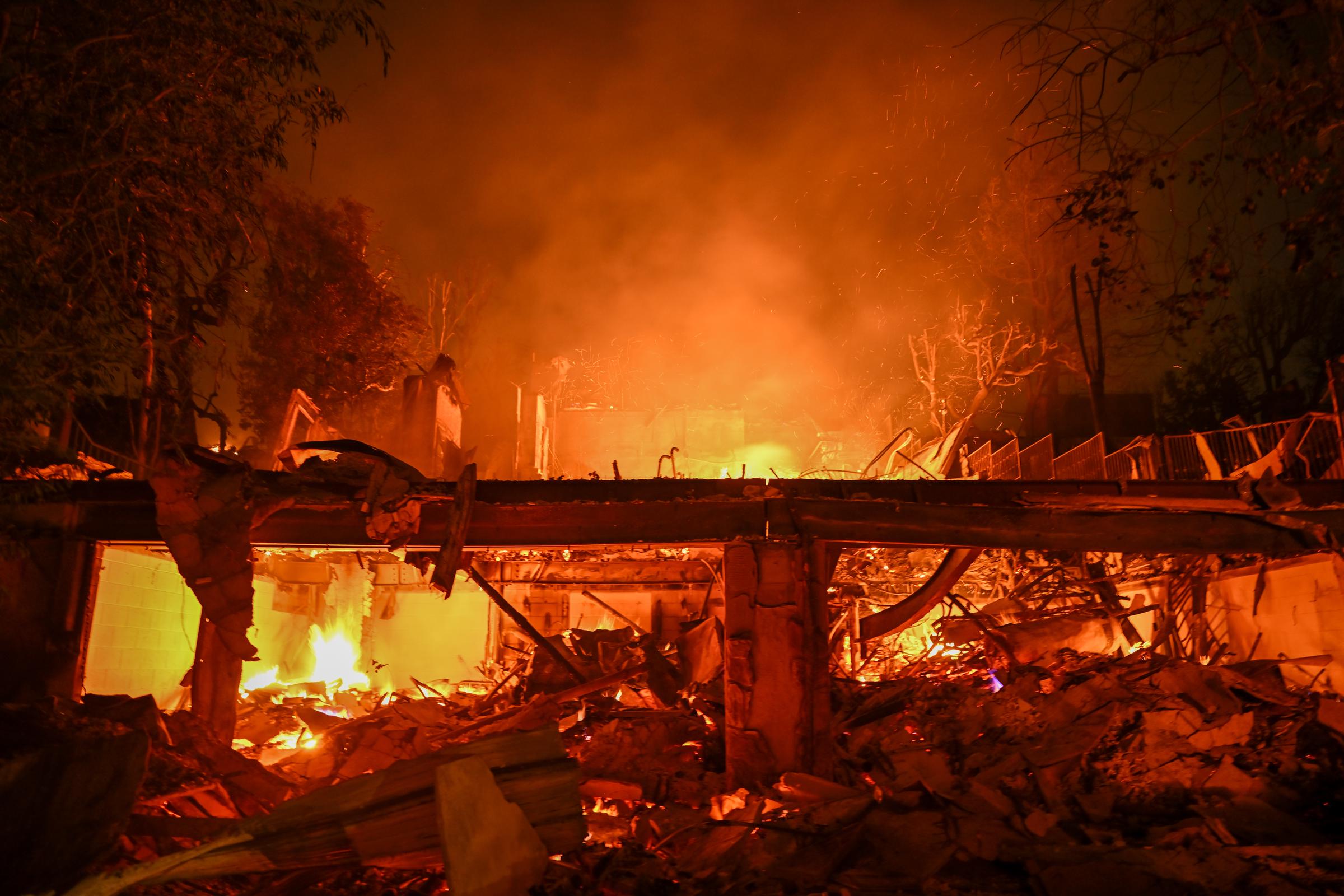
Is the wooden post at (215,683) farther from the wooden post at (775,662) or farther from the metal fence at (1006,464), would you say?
the metal fence at (1006,464)

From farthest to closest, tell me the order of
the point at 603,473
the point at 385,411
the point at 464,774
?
the point at 603,473 → the point at 385,411 → the point at 464,774

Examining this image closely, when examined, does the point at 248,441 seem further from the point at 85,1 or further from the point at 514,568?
the point at 85,1

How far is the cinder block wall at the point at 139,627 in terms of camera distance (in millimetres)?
9469

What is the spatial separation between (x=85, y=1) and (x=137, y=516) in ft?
15.2

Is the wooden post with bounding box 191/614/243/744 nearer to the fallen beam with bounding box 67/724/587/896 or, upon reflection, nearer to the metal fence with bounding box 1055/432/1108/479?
the fallen beam with bounding box 67/724/587/896

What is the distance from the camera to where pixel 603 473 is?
30281 mm

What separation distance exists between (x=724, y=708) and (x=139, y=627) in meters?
7.67

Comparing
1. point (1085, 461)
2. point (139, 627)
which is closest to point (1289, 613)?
point (1085, 461)

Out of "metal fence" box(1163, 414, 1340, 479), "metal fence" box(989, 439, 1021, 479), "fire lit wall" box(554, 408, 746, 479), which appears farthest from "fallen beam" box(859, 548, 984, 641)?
"fire lit wall" box(554, 408, 746, 479)

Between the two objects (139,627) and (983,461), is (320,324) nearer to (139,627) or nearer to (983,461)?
(139,627)

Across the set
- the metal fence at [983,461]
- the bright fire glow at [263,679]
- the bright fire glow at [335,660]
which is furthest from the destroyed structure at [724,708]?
the metal fence at [983,461]

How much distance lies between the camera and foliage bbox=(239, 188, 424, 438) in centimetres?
2309

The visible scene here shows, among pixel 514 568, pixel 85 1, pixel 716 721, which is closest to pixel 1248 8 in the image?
pixel 716 721

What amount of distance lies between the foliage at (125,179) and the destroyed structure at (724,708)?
1.35 metres
